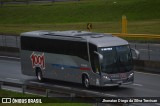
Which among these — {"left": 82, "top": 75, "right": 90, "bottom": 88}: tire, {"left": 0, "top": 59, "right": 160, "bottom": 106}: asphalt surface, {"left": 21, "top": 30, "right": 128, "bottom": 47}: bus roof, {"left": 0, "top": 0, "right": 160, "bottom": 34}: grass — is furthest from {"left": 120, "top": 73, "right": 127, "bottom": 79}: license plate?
{"left": 0, "top": 0, "right": 160, "bottom": 34}: grass

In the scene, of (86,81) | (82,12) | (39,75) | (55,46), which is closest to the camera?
(86,81)

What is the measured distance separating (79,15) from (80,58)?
4800cm

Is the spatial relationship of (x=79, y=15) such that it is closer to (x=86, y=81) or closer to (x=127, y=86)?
(x=127, y=86)

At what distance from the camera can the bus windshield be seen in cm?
2852

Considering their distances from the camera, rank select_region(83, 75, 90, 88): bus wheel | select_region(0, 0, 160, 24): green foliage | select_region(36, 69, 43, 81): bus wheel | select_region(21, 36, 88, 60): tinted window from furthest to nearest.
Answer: select_region(0, 0, 160, 24): green foliage → select_region(36, 69, 43, 81): bus wheel → select_region(21, 36, 88, 60): tinted window → select_region(83, 75, 90, 88): bus wheel

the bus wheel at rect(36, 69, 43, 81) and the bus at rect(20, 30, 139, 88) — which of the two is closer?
the bus at rect(20, 30, 139, 88)

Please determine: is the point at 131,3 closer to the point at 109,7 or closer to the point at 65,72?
the point at 109,7

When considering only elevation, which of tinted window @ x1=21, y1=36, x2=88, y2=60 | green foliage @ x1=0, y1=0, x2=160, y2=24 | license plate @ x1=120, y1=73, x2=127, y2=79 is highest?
tinted window @ x1=21, y1=36, x2=88, y2=60

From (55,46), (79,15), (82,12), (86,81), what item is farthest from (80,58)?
(82,12)

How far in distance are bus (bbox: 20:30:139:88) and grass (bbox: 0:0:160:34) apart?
99.9 feet

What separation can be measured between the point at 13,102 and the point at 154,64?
15.2 m

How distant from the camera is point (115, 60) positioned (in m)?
28.7

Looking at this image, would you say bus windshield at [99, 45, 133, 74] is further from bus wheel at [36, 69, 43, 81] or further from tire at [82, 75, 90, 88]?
bus wheel at [36, 69, 43, 81]

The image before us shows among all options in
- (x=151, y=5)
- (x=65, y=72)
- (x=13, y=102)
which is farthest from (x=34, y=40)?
(x=151, y=5)
